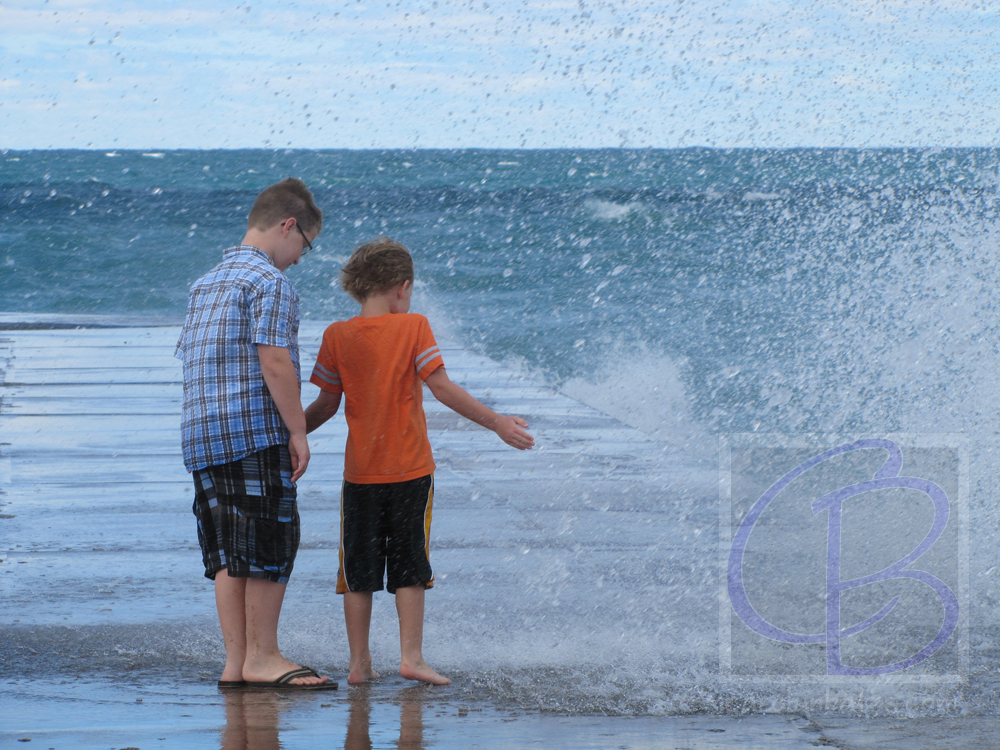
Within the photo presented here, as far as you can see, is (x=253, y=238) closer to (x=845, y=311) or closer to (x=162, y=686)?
(x=162, y=686)

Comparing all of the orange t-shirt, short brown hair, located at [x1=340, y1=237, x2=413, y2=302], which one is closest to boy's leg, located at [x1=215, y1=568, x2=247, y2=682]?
the orange t-shirt

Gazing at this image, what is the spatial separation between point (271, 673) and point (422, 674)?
17.0 inches

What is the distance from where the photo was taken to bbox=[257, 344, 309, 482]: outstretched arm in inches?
124

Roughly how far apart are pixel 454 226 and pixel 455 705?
122 ft

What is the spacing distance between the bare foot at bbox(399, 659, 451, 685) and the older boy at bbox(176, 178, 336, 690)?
0.70ft

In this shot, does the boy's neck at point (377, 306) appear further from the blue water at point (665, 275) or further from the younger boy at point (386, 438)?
the blue water at point (665, 275)

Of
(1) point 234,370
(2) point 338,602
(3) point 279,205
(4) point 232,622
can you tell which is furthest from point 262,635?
(3) point 279,205

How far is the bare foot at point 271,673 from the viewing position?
3229mm

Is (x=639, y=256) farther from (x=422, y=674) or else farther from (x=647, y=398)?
(x=422, y=674)

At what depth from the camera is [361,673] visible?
3.31 metres

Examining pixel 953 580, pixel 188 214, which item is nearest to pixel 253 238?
pixel 953 580

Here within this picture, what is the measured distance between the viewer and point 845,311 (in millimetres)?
18375

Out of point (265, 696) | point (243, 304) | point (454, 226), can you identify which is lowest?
point (265, 696)

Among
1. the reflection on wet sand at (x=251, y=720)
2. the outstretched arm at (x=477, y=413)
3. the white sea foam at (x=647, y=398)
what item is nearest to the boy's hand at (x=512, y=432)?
the outstretched arm at (x=477, y=413)
